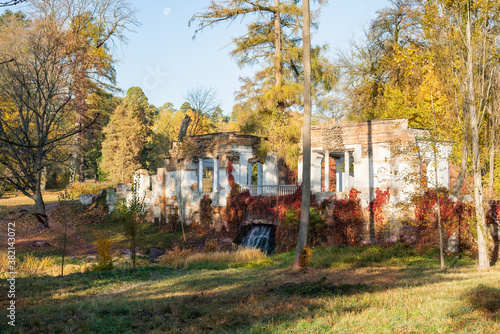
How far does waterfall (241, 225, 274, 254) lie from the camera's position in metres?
23.6

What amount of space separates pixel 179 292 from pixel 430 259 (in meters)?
11.1

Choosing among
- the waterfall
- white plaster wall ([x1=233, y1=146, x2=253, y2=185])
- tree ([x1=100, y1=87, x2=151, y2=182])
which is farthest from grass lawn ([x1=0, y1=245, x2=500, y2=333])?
tree ([x1=100, y1=87, x2=151, y2=182])

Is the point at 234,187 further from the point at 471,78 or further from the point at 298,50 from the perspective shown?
the point at 471,78

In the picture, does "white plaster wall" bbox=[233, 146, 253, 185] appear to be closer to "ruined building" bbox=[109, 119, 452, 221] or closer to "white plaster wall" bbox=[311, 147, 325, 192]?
"ruined building" bbox=[109, 119, 452, 221]

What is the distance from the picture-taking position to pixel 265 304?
8.65 meters

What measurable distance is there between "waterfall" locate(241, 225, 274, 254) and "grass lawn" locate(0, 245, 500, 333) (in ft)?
33.4

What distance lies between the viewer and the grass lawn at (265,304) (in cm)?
714

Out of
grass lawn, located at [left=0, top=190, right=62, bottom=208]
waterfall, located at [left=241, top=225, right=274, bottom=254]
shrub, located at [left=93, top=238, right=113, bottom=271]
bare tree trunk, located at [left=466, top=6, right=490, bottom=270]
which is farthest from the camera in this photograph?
grass lawn, located at [left=0, top=190, right=62, bottom=208]

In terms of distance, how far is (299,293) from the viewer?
9.72m

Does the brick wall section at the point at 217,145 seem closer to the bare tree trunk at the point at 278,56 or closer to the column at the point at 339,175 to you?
the bare tree trunk at the point at 278,56

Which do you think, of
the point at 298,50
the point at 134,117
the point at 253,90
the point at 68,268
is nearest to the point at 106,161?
the point at 134,117

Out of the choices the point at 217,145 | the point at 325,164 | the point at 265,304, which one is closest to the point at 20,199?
the point at 217,145

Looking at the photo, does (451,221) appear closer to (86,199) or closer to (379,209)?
(379,209)

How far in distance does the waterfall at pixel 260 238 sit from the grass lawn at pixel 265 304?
10.2 meters
